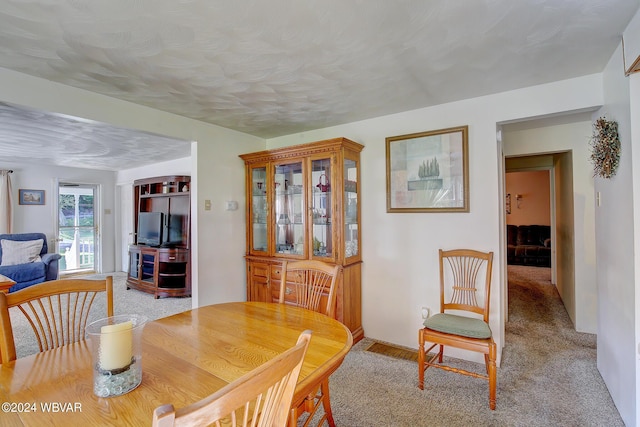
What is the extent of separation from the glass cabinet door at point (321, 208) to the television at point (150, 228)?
141 inches

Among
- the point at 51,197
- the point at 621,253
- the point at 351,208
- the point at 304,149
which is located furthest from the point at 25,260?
the point at 621,253

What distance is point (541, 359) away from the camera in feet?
9.07

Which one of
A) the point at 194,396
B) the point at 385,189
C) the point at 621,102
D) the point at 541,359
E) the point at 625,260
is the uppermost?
the point at 621,102

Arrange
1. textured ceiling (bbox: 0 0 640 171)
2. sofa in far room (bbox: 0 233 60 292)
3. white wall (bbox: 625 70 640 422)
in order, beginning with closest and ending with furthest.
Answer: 1. textured ceiling (bbox: 0 0 640 171)
2. white wall (bbox: 625 70 640 422)
3. sofa in far room (bbox: 0 233 60 292)

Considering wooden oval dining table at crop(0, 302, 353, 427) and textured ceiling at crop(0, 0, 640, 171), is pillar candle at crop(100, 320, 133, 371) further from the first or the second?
textured ceiling at crop(0, 0, 640, 171)

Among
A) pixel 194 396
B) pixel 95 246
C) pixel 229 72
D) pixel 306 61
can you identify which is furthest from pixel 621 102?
pixel 95 246

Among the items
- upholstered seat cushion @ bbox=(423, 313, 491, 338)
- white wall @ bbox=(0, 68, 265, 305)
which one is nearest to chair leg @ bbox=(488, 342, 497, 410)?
upholstered seat cushion @ bbox=(423, 313, 491, 338)

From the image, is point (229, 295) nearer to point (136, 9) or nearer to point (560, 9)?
point (136, 9)

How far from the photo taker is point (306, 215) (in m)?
3.23

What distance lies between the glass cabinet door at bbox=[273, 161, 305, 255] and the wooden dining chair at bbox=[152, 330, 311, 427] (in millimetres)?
2463

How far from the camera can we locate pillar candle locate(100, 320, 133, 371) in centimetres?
100

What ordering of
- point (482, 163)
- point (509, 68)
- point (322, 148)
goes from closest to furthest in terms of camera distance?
point (509, 68), point (482, 163), point (322, 148)

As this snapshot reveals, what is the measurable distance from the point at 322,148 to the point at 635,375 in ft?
9.02

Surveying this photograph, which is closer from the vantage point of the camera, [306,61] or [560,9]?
[560,9]
